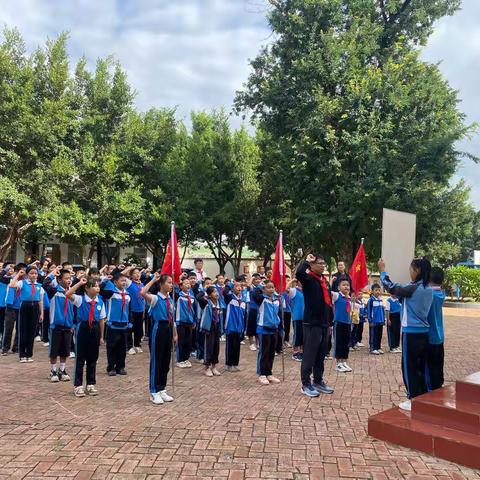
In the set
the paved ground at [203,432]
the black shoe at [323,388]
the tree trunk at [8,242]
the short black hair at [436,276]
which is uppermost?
the tree trunk at [8,242]

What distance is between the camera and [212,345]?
334 inches

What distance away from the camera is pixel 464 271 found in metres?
25.1

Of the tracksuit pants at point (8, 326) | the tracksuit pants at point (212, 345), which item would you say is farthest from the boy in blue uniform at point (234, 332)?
the tracksuit pants at point (8, 326)

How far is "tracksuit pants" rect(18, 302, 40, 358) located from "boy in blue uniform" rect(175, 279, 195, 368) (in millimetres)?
2727

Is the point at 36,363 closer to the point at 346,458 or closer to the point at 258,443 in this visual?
the point at 258,443

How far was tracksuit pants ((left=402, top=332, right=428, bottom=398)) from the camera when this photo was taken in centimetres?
583

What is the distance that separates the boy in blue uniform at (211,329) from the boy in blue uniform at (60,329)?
2.18 metres

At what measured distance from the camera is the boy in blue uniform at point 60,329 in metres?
7.80

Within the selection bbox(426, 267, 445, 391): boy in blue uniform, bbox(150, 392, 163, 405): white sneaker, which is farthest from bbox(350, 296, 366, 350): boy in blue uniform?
bbox(150, 392, 163, 405): white sneaker

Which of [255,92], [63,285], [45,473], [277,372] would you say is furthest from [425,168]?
[45,473]

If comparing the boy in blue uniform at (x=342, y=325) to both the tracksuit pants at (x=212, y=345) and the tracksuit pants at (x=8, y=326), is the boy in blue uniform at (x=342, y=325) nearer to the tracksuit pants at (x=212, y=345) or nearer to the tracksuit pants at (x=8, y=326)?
the tracksuit pants at (x=212, y=345)

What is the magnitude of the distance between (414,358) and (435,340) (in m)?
0.40

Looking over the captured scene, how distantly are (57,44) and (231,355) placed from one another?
1760 cm

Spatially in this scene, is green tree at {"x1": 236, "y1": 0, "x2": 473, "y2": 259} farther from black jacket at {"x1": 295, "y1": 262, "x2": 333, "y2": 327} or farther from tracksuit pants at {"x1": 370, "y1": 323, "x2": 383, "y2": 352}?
black jacket at {"x1": 295, "y1": 262, "x2": 333, "y2": 327}
